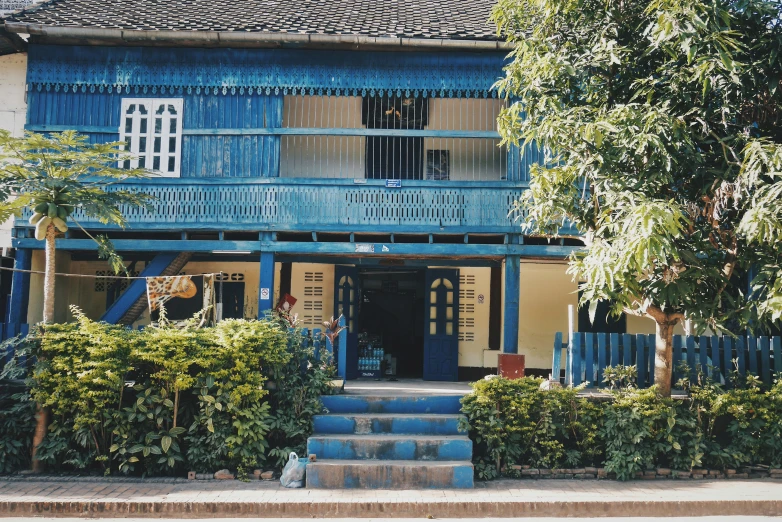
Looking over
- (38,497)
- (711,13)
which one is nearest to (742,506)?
(711,13)

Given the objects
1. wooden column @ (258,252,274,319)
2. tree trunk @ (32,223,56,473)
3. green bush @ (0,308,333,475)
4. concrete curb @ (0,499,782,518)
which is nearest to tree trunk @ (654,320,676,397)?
concrete curb @ (0,499,782,518)

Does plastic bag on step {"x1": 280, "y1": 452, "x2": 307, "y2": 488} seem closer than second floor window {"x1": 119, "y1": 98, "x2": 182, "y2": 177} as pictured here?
Yes

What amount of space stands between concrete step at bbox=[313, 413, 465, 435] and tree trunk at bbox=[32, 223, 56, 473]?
323 cm

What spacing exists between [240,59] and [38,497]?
697 cm

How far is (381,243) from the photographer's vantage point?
35.7 ft

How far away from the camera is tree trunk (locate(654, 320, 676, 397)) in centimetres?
861

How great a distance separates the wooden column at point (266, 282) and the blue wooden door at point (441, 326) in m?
3.51

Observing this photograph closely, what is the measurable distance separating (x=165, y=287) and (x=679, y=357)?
23.8 ft

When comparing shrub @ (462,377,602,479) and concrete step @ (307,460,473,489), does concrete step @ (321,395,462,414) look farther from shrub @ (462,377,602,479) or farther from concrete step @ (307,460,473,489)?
concrete step @ (307,460,473,489)

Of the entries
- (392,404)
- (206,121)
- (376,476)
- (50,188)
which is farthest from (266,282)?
(376,476)

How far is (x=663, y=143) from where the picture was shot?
726cm

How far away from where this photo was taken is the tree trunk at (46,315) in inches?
319

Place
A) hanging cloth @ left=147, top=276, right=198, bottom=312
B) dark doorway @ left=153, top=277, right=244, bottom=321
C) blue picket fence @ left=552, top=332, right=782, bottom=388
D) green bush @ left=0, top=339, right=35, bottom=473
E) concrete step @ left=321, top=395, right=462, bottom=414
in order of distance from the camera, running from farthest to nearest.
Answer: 1. dark doorway @ left=153, top=277, right=244, bottom=321
2. hanging cloth @ left=147, top=276, right=198, bottom=312
3. blue picket fence @ left=552, top=332, right=782, bottom=388
4. concrete step @ left=321, top=395, right=462, bottom=414
5. green bush @ left=0, top=339, right=35, bottom=473

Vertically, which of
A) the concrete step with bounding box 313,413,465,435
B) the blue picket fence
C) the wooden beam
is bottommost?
the concrete step with bounding box 313,413,465,435
